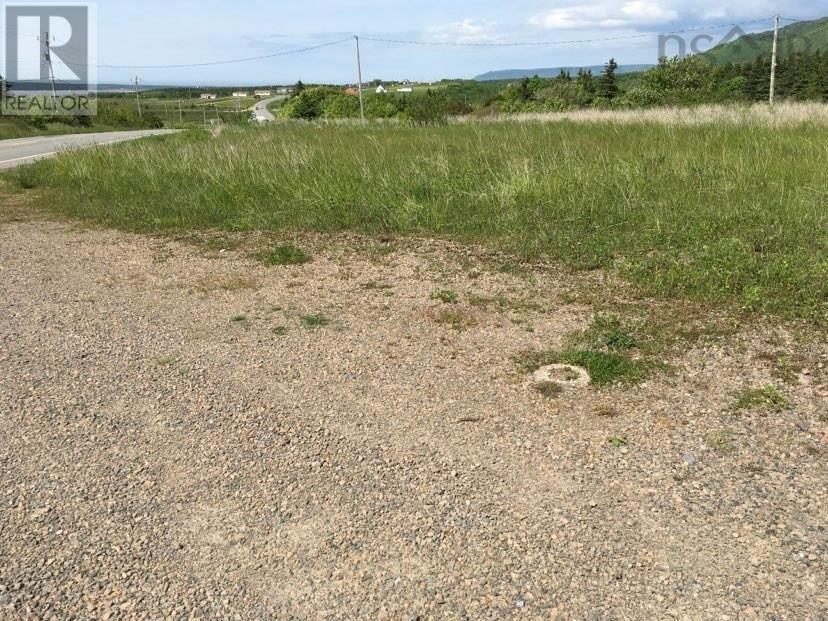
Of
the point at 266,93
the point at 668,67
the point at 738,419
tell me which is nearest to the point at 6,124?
the point at 668,67

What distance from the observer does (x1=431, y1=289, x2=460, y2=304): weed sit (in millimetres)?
5105

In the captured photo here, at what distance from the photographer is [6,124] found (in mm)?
29188

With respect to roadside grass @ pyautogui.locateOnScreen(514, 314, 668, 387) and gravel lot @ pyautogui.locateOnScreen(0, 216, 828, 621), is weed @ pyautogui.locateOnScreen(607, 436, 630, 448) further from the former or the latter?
roadside grass @ pyautogui.locateOnScreen(514, 314, 668, 387)

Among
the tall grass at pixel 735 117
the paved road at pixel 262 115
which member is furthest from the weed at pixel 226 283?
the paved road at pixel 262 115

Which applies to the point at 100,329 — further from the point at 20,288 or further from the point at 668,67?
the point at 668,67

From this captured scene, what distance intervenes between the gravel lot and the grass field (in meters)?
1.21

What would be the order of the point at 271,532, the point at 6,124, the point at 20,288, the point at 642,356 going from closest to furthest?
the point at 271,532 → the point at 642,356 → the point at 20,288 → the point at 6,124

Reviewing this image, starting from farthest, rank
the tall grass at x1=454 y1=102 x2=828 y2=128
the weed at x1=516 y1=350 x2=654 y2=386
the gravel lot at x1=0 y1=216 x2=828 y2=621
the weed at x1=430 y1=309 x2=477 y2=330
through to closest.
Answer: the tall grass at x1=454 y1=102 x2=828 y2=128
the weed at x1=430 y1=309 x2=477 y2=330
the weed at x1=516 y1=350 x2=654 y2=386
the gravel lot at x1=0 y1=216 x2=828 y2=621

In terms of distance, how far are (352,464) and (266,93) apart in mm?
141934

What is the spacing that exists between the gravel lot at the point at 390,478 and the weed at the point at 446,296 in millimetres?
230

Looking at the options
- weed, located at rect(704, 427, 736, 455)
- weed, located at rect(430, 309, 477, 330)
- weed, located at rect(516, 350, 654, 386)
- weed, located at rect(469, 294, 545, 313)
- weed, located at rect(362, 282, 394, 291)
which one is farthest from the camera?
weed, located at rect(362, 282, 394, 291)

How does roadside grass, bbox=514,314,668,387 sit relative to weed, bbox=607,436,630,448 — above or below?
above

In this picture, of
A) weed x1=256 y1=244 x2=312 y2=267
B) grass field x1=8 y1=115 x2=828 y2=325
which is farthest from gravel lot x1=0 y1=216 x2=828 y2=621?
weed x1=256 y1=244 x2=312 y2=267

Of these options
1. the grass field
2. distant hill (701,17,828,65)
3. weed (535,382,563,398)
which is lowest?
weed (535,382,563,398)
